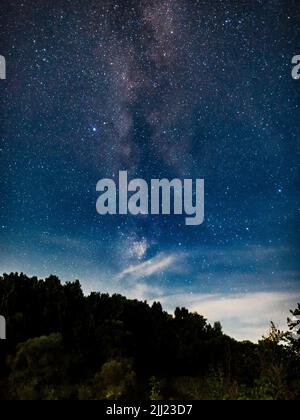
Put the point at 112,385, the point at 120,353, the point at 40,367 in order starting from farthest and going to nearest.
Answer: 1. the point at 120,353
2. the point at 40,367
3. the point at 112,385

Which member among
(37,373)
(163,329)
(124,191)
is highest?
(124,191)

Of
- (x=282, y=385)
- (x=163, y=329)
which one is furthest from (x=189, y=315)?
(x=282, y=385)

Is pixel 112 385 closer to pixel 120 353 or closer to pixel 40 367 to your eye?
pixel 120 353

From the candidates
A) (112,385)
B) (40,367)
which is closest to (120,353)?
(112,385)

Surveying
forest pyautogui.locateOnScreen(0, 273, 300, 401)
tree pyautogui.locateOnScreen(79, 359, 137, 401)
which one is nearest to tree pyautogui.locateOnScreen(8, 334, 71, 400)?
forest pyautogui.locateOnScreen(0, 273, 300, 401)

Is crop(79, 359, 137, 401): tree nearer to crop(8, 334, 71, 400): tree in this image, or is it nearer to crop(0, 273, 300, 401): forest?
crop(0, 273, 300, 401): forest

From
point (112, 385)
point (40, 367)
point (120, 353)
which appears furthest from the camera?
point (120, 353)

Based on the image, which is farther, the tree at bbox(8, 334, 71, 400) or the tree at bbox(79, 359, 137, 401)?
the tree at bbox(8, 334, 71, 400)

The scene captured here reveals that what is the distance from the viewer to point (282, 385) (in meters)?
7.70

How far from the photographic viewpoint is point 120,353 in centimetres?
880

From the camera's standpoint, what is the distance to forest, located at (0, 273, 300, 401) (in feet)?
26.2

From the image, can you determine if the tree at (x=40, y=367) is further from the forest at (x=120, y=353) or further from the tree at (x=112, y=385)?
the tree at (x=112, y=385)
